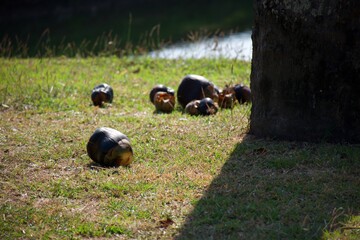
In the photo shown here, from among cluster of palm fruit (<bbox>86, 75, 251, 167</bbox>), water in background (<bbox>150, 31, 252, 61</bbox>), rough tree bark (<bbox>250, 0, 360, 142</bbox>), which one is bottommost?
water in background (<bbox>150, 31, 252, 61</bbox>)

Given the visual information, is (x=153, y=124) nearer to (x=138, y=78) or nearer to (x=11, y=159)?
(x=11, y=159)

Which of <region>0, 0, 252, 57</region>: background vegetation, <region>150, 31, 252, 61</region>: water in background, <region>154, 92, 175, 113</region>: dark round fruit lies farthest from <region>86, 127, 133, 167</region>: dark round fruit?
<region>0, 0, 252, 57</region>: background vegetation

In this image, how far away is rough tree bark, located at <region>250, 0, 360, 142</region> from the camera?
5.59 meters

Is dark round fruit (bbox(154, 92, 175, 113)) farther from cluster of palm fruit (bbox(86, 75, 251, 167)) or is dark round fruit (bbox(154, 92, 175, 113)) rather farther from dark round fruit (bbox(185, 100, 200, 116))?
dark round fruit (bbox(185, 100, 200, 116))

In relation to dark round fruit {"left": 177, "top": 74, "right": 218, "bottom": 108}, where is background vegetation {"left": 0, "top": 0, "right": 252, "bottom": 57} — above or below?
below

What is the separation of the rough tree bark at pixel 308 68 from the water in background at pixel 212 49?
132 inches

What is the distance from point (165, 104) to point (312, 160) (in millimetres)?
2460

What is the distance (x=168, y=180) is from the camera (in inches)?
204

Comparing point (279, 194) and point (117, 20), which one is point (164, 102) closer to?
point (279, 194)

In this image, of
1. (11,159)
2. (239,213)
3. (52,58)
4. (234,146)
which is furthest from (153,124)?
(52,58)

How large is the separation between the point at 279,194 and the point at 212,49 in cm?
530

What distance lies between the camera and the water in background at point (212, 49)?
10.9 metres

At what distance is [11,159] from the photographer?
5.75m

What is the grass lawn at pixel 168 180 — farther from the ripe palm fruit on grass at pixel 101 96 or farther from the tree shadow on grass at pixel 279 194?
the ripe palm fruit on grass at pixel 101 96
